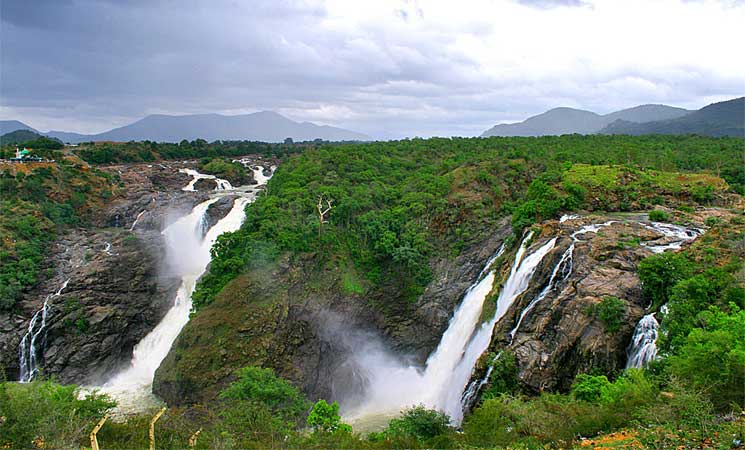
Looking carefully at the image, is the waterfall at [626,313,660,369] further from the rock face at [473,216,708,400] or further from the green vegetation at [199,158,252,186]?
the green vegetation at [199,158,252,186]

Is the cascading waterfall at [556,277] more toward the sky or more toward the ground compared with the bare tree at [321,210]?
more toward the ground

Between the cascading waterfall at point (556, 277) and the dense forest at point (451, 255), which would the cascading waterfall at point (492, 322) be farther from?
the dense forest at point (451, 255)

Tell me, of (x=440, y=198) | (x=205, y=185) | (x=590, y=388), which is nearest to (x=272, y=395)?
(x=590, y=388)

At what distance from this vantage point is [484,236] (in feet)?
94.0

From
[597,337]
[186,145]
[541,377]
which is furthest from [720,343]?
[186,145]

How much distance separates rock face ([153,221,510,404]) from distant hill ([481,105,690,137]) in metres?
152

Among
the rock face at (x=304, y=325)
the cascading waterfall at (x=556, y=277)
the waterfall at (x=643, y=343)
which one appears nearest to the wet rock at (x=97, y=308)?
the rock face at (x=304, y=325)

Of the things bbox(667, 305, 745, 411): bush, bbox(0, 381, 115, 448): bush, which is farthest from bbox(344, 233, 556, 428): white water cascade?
bbox(0, 381, 115, 448): bush

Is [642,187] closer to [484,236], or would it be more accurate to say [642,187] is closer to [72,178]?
[484,236]

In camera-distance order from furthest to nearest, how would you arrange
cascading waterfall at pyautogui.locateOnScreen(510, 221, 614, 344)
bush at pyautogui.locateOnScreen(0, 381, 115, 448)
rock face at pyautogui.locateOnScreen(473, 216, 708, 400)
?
cascading waterfall at pyautogui.locateOnScreen(510, 221, 614, 344) < rock face at pyautogui.locateOnScreen(473, 216, 708, 400) < bush at pyautogui.locateOnScreen(0, 381, 115, 448)

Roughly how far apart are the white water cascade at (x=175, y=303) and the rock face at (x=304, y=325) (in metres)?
1.67

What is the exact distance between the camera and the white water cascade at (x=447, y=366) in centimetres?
1989

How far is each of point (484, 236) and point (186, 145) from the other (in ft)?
190

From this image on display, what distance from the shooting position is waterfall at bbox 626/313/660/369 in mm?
13438
